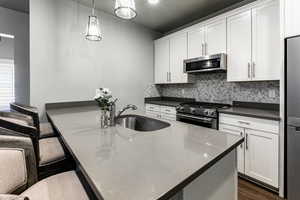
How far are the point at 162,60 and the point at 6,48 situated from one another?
3587mm

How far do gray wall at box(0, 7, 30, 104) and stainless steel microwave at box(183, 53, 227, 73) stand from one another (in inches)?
134

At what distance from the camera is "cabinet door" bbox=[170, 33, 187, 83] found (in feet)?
11.5

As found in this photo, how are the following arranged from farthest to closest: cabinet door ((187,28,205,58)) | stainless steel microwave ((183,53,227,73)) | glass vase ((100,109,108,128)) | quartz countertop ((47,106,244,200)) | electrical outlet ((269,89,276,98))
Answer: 1. cabinet door ((187,28,205,58))
2. stainless steel microwave ((183,53,227,73))
3. electrical outlet ((269,89,276,98))
4. glass vase ((100,109,108,128))
5. quartz countertop ((47,106,244,200))

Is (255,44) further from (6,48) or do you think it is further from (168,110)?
(6,48)

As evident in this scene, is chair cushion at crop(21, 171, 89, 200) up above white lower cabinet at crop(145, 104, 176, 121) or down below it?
below

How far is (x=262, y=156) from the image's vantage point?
2051 millimetres

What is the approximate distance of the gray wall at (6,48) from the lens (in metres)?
3.59

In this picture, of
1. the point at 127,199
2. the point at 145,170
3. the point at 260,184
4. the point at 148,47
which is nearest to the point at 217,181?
the point at 145,170

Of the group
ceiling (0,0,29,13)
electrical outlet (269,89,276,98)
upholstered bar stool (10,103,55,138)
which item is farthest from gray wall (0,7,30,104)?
electrical outlet (269,89,276,98)

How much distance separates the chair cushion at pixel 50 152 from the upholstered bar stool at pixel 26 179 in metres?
0.30

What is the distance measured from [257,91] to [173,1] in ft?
6.93

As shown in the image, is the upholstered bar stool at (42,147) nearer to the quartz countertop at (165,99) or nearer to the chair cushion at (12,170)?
the chair cushion at (12,170)

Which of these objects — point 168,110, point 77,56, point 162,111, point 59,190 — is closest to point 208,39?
point 168,110

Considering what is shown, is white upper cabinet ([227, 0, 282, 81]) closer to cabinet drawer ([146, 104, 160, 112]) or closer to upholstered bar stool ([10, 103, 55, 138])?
cabinet drawer ([146, 104, 160, 112])
